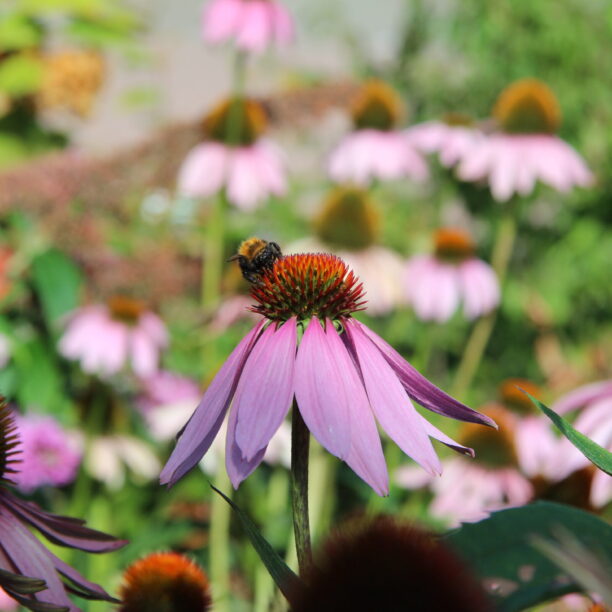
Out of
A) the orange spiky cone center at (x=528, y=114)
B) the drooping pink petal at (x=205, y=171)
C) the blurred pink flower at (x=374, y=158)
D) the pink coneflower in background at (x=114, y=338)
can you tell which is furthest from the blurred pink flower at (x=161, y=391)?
the orange spiky cone center at (x=528, y=114)

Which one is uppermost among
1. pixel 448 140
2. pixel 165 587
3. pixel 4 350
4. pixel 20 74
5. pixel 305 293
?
pixel 20 74

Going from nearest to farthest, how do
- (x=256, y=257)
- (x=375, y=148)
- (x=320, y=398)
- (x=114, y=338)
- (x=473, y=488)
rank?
1. (x=320, y=398)
2. (x=256, y=257)
3. (x=473, y=488)
4. (x=114, y=338)
5. (x=375, y=148)

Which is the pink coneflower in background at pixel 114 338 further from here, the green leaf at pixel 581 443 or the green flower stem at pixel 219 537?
the green leaf at pixel 581 443

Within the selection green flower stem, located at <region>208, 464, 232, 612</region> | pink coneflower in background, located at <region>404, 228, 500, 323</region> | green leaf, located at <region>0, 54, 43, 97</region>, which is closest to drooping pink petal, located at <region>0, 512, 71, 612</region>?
green flower stem, located at <region>208, 464, 232, 612</region>

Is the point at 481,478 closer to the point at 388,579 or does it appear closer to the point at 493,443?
the point at 493,443

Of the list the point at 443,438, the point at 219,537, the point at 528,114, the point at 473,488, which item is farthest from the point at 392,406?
the point at 528,114

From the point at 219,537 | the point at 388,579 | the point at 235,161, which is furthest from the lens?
the point at 235,161
